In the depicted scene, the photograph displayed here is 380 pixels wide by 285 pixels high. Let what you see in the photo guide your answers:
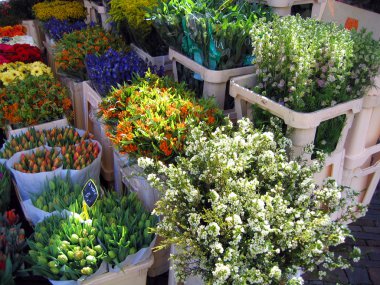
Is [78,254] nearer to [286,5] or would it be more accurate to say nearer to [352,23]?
[286,5]

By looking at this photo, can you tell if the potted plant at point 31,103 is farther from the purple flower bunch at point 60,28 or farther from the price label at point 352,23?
the price label at point 352,23

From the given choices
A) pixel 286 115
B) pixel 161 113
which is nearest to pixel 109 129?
pixel 161 113

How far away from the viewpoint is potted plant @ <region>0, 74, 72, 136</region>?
270 cm

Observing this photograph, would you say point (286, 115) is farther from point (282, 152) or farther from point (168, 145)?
point (168, 145)

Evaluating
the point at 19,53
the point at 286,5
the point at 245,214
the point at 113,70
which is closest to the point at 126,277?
the point at 245,214

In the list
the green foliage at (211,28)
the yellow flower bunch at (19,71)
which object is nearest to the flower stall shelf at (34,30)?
the yellow flower bunch at (19,71)

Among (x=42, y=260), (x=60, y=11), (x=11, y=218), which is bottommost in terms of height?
(x=11, y=218)

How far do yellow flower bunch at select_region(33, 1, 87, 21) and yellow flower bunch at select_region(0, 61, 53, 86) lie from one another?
1.10 meters

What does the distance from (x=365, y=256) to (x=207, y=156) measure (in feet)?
5.14

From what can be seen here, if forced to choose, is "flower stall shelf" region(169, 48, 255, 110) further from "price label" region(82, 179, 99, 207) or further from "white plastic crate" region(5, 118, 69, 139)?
"white plastic crate" region(5, 118, 69, 139)

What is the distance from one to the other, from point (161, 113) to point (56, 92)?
1122 millimetres

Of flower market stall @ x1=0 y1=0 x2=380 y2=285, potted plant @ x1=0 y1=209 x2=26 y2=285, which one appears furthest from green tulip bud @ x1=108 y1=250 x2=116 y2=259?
potted plant @ x1=0 y1=209 x2=26 y2=285

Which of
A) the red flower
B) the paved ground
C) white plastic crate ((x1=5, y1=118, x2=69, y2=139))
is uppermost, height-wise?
white plastic crate ((x1=5, y1=118, x2=69, y2=139))

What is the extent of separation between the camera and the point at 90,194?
6.53 ft
